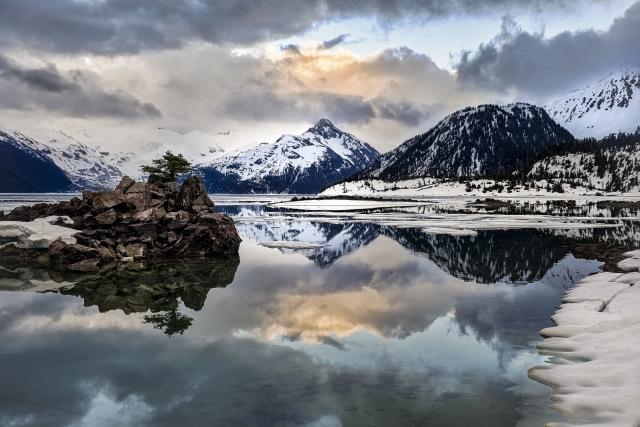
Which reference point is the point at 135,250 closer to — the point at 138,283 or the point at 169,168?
the point at 138,283

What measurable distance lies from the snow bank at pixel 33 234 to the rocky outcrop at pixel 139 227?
111 centimetres

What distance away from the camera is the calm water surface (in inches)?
576

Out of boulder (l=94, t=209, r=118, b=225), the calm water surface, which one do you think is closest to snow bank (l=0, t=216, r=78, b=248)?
boulder (l=94, t=209, r=118, b=225)

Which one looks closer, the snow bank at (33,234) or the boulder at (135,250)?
the snow bank at (33,234)

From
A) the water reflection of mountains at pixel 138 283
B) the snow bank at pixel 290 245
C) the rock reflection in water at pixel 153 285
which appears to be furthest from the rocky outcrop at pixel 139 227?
the snow bank at pixel 290 245

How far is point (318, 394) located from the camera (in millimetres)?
15680

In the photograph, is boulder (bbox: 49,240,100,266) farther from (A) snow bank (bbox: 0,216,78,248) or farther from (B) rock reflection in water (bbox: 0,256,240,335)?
(B) rock reflection in water (bbox: 0,256,240,335)

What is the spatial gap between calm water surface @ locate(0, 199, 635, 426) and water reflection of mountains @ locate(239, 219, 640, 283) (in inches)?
26.6

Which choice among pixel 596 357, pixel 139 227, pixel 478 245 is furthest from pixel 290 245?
pixel 596 357

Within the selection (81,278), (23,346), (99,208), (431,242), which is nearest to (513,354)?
(23,346)

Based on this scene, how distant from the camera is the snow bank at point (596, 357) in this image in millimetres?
13352

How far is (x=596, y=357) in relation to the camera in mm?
17234

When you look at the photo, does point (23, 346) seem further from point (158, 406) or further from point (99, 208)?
point (99, 208)

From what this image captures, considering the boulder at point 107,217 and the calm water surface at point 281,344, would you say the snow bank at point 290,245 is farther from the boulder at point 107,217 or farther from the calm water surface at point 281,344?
the boulder at point 107,217
